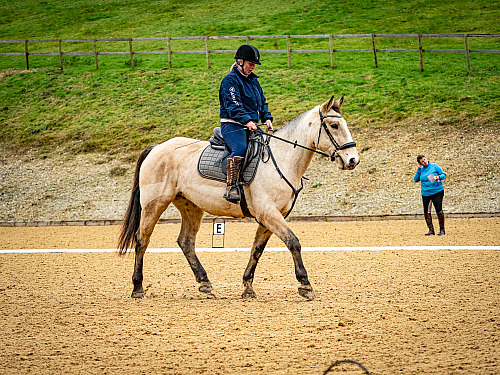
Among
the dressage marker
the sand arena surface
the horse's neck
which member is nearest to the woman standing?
the sand arena surface

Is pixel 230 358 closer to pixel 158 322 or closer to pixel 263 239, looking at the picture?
pixel 158 322

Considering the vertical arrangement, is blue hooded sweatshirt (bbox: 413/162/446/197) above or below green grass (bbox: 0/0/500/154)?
below

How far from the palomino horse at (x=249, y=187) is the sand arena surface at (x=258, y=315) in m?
0.68

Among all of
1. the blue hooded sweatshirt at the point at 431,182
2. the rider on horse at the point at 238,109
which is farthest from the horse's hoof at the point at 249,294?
the blue hooded sweatshirt at the point at 431,182

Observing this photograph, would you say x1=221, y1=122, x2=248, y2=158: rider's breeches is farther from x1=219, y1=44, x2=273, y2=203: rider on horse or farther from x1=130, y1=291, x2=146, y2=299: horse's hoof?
x1=130, y1=291, x2=146, y2=299: horse's hoof

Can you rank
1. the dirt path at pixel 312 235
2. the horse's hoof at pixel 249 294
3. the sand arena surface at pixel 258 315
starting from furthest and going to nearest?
1. the dirt path at pixel 312 235
2. the horse's hoof at pixel 249 294
3. the sand arena surface at pixel 258 315

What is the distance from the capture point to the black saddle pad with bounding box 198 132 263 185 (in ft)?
22.8

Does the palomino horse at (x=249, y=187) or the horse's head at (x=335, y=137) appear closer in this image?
the horse's head at (x=335, y=137)

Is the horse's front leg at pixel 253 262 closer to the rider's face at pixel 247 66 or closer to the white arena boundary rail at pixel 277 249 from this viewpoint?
the rider's face at pixel 247 66

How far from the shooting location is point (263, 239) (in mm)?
7156

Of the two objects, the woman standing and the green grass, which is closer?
Answer: the woman standing

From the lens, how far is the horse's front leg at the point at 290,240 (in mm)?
6586

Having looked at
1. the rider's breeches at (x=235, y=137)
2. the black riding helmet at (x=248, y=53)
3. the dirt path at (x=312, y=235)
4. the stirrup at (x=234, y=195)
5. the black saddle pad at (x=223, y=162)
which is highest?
the black riding helmet at (x=248, y=53)

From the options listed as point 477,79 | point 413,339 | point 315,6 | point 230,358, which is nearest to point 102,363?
point 230,358
